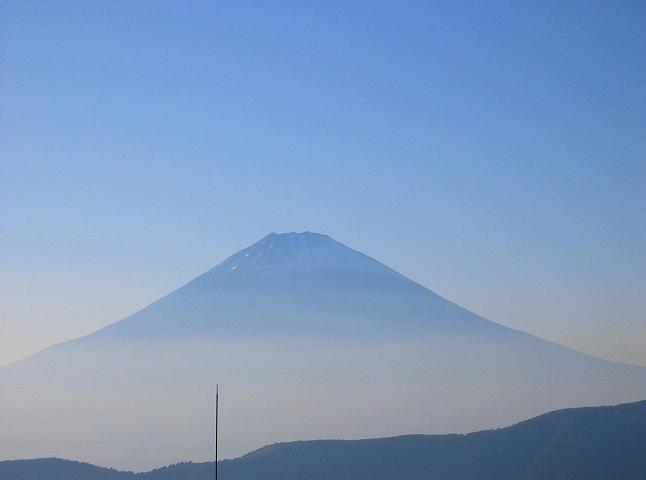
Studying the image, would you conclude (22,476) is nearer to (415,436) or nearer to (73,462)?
(73,462)

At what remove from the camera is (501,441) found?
44781 mm

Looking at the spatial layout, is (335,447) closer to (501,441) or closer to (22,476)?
(501,441)

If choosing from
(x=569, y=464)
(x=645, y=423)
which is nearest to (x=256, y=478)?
(x=569, y=464)

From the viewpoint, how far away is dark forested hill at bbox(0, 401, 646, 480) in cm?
4231

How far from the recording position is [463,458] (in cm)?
4416

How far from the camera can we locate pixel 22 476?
43031 millimetres

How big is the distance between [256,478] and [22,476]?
837 centimetres

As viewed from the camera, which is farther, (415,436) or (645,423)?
(415,436)

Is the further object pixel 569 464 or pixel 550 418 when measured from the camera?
pixel 550 418

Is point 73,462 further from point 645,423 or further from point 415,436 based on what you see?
point 645,423

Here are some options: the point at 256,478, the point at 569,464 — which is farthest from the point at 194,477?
the point at 569,464

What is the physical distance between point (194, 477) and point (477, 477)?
33.1 ft

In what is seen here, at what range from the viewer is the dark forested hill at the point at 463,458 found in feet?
139

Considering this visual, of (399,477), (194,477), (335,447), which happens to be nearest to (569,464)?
(399,477)
